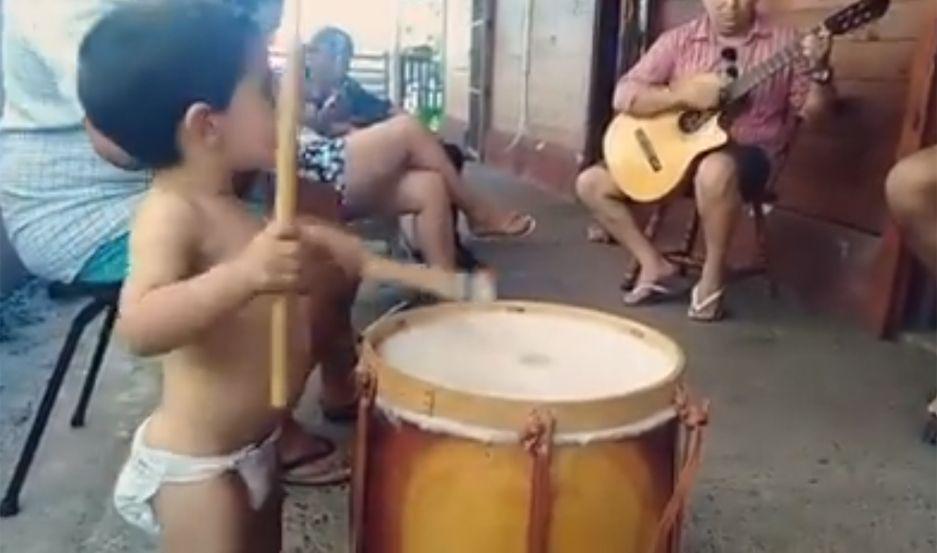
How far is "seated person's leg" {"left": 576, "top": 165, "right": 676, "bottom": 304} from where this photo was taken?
2936mm

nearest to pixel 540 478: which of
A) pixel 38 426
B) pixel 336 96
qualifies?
pixel 38 426

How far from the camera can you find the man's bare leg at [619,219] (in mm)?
2953

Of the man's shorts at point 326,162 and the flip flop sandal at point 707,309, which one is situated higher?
the man's shorts at point 326,162

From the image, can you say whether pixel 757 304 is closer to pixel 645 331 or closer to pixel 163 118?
pixel 645 331

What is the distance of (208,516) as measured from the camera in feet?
3.56

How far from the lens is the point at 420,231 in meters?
2.01

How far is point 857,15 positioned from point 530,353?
70.0 inches

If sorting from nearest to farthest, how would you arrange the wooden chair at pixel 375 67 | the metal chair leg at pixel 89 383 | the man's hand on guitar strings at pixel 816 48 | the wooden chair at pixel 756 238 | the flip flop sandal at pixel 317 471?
the flip flop sandal at pixel 317 471 → the metal chair leg at pixel 89 383 → the man's hand on guitar strings at pixel 816 48 → the wooden chair at pixel 756 238 → the wooden chair at pixel 375 67

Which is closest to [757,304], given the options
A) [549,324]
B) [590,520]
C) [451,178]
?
[451,178]

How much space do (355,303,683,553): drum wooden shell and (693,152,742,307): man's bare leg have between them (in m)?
1.74

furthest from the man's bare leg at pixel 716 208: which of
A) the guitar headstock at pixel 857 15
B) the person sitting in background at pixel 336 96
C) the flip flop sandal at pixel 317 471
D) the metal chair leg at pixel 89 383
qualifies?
the metal chair leg at pixel 89 383

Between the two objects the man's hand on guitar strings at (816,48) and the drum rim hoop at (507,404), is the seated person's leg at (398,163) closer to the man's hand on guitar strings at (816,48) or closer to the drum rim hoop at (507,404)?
the drum rim hoop at (507,404)

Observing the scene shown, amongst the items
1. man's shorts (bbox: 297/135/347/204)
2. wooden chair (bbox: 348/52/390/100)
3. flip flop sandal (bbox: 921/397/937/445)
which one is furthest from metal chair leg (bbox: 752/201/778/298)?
wooden chair (bbox: 348/52/390/100)

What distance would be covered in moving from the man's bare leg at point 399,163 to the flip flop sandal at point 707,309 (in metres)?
0.86
